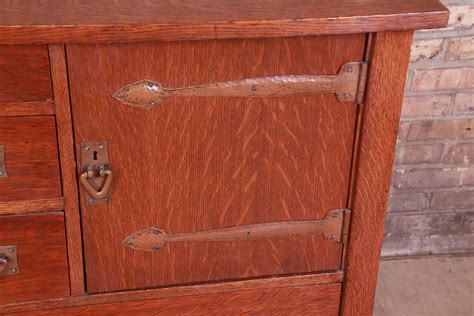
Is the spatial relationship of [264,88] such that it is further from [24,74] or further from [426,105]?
[426,105]

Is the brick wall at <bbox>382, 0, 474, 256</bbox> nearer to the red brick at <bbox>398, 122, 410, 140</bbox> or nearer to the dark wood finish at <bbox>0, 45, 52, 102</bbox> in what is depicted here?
the red brick at <bbox>398, 122, 410, 140</bbox>

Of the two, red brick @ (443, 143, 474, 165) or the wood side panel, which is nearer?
the wood side panel

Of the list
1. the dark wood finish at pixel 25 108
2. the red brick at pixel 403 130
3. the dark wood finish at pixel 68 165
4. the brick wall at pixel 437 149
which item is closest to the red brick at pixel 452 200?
the brick wall at pixel 437 149

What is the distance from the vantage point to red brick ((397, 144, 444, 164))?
2055mm

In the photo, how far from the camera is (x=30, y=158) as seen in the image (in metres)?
1.16

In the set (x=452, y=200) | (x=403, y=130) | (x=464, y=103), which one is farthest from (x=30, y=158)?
(x=452, y=200)

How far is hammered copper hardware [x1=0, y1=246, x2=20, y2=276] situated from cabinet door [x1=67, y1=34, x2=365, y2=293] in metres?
0.12

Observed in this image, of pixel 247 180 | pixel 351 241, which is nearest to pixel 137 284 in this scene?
pixel 247 180

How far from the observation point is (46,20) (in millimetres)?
1082

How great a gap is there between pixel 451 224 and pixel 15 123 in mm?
1457

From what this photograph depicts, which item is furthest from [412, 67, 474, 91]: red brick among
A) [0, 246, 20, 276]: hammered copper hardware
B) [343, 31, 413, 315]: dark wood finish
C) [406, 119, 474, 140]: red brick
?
[0, 246, 20, 276]: hammered copper hardware

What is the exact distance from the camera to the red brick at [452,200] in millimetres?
2143

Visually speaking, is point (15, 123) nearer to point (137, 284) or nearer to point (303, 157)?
point (137, 284)

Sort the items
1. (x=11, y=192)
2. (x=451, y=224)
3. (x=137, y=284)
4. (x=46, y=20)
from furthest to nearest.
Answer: (x=451, y=224) → (x=137, y=284) → (x=11, y=192) → (x=46, y=20)
